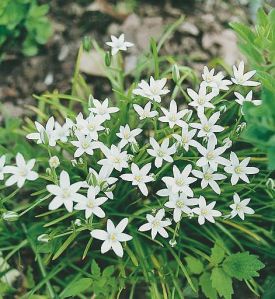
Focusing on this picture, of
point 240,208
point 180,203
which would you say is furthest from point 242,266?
point 180,203

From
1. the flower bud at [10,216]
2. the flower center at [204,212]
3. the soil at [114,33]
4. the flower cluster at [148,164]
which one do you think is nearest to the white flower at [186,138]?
the flower cluster at [148,164]

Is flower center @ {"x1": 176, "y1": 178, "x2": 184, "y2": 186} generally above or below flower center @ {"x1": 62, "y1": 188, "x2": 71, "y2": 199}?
above

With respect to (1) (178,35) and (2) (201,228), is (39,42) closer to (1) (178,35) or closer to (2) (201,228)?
(1) (178,35)

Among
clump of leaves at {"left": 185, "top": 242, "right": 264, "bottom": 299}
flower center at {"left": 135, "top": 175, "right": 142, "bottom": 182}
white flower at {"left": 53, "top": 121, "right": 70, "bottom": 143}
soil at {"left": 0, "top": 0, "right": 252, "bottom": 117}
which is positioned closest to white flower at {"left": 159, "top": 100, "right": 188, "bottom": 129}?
flower center at {"left": 135, "top": 175, "right": 142, "bottom": 182}

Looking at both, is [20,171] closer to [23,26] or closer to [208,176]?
[208,176]

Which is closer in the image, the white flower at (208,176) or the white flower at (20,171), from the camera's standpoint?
the white flower at (20,171)

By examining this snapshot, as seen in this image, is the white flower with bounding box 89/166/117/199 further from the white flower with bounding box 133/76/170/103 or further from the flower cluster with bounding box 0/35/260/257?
the white flower with bounding box 133/76/170/103

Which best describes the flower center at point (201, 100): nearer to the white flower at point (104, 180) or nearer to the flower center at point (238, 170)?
the flower center at point (238, 170)
